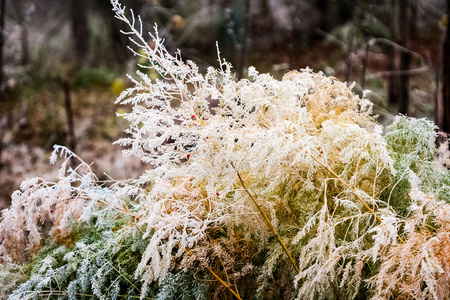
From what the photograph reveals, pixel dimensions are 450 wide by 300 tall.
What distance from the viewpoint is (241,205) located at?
3.44 feet

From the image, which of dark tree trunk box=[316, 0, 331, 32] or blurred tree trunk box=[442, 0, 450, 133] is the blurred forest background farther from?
blurred tree trunk box=[442, 0, 450, 133]

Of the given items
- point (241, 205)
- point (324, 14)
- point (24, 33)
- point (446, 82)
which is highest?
point (324, 14)

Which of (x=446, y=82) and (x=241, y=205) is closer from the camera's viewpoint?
(x=241, y=205)

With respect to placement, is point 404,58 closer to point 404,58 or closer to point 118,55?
point 404,58

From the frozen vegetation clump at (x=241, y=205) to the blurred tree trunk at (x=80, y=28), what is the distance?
17.6 ft

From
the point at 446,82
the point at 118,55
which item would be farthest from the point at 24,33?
the point at 446,82

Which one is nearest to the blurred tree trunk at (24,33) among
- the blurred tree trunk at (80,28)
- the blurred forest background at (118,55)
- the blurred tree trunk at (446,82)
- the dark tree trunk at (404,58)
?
the blurred forest background at (118,55)

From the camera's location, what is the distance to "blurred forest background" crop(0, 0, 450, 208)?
416 centimetres

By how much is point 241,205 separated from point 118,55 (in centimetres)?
548

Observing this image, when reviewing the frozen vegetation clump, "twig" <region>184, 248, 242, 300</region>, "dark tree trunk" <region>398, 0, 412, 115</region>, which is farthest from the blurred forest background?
"twig" <region>184, 248, 242, 300</region>

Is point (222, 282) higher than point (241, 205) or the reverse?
the reverse

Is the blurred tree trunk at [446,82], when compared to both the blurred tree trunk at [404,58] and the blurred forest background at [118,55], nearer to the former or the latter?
the blurred tree trunk at [404,58]

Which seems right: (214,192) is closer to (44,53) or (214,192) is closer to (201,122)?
(201,122)

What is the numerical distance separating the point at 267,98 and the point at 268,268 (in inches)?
19.1
